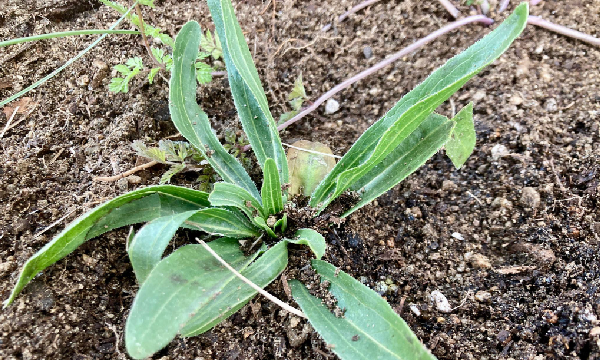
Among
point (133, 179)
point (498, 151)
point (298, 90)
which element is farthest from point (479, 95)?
point (133, 179)

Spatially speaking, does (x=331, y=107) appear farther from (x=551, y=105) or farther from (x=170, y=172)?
(x=551, y=105)

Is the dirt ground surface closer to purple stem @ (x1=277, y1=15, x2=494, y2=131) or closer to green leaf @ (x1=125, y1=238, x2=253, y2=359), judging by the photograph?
purple stem @ (x1=277, y1=15, x2=494, y2=131)

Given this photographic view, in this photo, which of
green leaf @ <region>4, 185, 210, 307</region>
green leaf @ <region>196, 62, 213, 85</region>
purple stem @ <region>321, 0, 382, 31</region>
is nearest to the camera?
green leaf @ <region>4, 185, 210, 307</region>

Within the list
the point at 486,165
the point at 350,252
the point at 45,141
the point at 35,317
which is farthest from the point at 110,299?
the point at 486,165

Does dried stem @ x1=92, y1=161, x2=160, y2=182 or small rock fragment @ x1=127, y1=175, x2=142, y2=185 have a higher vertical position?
dried stem @ x1=92, y1=161, x2=160, y2=182

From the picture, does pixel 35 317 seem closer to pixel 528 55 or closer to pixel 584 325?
pixel 584 325

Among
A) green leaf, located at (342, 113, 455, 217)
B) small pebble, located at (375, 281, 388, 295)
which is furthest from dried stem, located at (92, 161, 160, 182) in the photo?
small pebble, located at (375, 281, 388, 295)
